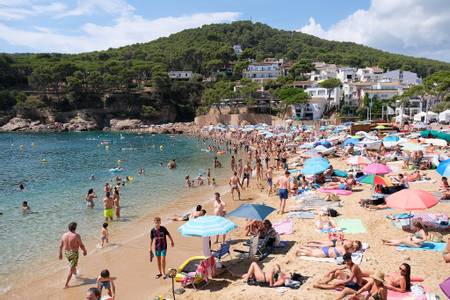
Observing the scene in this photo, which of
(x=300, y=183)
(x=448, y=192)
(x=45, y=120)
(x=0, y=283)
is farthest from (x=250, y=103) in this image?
(x=0, y=283)

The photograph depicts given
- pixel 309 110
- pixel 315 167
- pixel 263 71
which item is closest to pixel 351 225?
pixel 315 167

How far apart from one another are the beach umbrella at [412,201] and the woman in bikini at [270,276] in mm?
3455

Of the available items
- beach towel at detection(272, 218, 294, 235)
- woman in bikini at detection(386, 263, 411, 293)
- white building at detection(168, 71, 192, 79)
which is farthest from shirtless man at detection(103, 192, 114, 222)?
white building at detection(168, 71, 192, 79)

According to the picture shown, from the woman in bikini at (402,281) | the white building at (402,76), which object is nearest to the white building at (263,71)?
the white building at (402,76)

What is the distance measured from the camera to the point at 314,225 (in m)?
11.4

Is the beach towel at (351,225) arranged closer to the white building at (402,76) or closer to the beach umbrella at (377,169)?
the beach umbrella at (377,169)

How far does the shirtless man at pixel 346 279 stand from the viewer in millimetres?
6879

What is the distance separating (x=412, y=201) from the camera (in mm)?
9148

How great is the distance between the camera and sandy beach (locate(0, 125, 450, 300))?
24.8 ft

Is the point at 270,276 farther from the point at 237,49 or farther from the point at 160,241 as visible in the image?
the point at 237,49

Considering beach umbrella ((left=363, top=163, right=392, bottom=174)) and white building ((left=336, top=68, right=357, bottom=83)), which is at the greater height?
white building ((left=336, top=68, right=357, bottom=83))

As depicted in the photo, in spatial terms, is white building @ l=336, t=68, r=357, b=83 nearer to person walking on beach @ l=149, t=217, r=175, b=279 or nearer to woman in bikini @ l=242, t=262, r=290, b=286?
person walking on beach @ l=149, t=217, r=175, b=279

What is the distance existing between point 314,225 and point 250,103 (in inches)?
2311

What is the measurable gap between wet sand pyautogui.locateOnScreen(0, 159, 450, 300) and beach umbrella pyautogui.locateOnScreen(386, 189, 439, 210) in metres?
1.02
